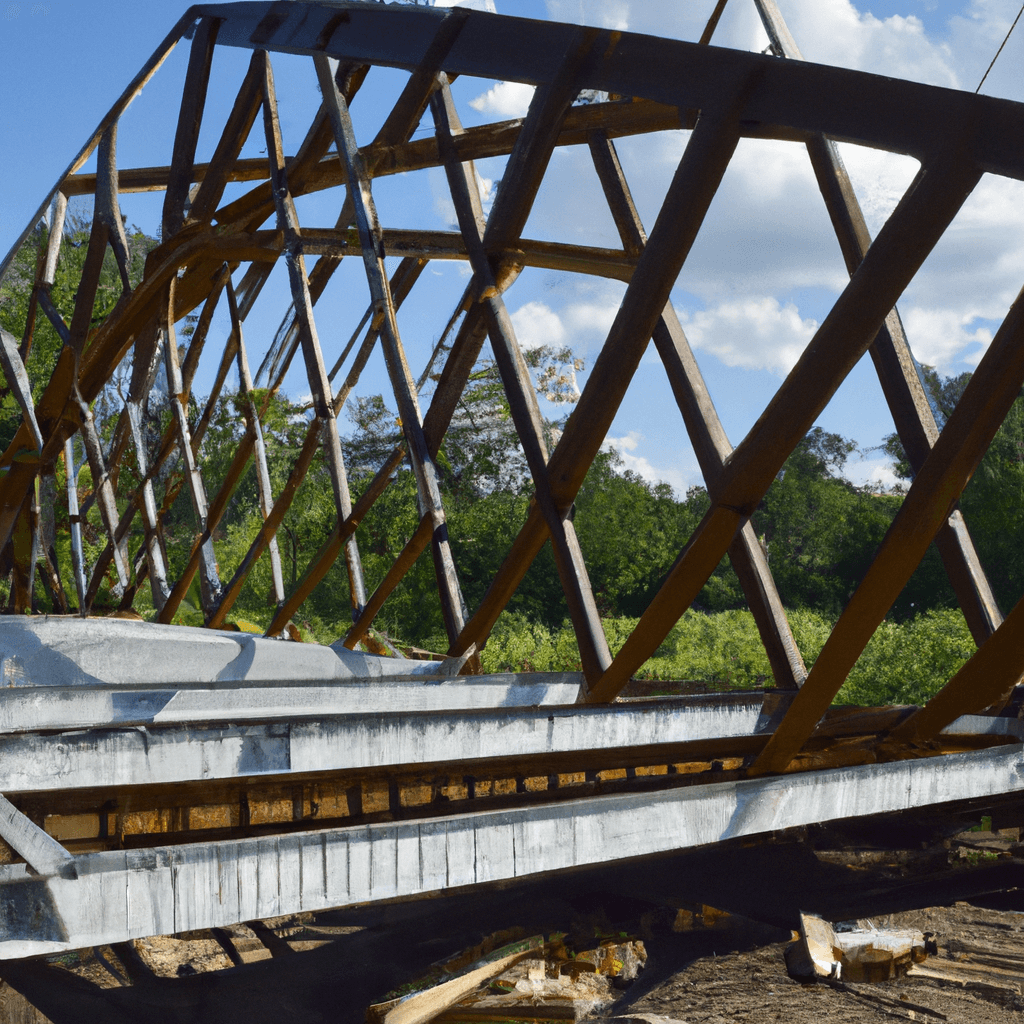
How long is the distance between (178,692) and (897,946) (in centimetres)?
285

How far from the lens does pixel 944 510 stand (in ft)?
8.47

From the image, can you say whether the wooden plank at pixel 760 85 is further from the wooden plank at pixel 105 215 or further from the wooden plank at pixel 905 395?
the wooden plank at pixel 105 215

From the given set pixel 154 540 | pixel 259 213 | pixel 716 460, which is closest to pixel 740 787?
pixel 716 460

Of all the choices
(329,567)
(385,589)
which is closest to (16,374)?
(329,567)

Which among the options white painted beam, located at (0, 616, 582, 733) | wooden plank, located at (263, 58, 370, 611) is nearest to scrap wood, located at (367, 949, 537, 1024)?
white painted beam, located at (0, 616, 582, 733)

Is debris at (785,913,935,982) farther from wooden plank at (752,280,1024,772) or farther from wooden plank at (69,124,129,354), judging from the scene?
wooden plank at (69,124,129,354)

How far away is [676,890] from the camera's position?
3.85 m

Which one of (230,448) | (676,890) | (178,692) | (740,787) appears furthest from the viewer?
(230,448)

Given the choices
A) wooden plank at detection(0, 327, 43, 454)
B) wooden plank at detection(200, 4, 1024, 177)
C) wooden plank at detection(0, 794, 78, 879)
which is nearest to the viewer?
wooden plank at detection(0, 794, 78, 879)

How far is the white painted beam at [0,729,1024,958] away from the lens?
5.35 ft

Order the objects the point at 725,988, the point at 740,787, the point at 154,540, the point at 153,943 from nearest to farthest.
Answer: the point at 740,787
the point at 153,943
the point at 725,988
the point at 154,540

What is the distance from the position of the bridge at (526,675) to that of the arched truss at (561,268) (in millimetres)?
14

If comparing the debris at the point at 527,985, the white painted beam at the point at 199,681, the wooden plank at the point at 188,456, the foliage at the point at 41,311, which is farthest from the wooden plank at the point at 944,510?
the foliage at the point at 41,311

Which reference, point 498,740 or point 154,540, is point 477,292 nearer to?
point 498,740
